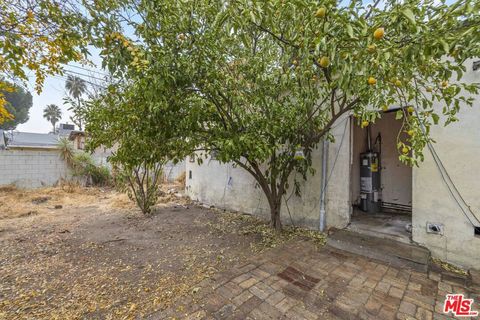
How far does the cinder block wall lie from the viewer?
714 centimetres

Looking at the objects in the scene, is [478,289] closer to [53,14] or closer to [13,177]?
[53,14]

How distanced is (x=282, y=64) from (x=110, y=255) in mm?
3580

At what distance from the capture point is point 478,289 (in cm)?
223

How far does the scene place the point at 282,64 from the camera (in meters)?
2.78

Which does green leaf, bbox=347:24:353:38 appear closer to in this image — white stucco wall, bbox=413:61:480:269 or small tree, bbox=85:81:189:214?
small tree, bbox=85:81:189:214

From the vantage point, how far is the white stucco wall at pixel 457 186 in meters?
2.60

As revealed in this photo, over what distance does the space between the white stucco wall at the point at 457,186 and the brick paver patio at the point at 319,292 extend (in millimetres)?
441

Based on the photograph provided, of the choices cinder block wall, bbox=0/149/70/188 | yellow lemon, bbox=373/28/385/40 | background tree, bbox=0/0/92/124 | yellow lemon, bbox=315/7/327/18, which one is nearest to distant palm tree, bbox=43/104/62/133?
cinder block wall, bbox=0/149/70/188

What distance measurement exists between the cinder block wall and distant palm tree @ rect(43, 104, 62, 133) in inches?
1280

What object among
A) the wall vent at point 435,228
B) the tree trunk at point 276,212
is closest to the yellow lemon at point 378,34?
the wall vent at point 435,228

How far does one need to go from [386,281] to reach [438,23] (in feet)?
8.03

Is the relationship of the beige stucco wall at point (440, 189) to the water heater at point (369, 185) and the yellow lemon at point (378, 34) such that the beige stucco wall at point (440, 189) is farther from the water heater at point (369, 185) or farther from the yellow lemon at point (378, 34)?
the yellow lemon at point (378, 34)

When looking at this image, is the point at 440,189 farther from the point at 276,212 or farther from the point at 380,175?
the point at 380,175

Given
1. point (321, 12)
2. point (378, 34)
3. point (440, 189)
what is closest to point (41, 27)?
point (321, 12)
